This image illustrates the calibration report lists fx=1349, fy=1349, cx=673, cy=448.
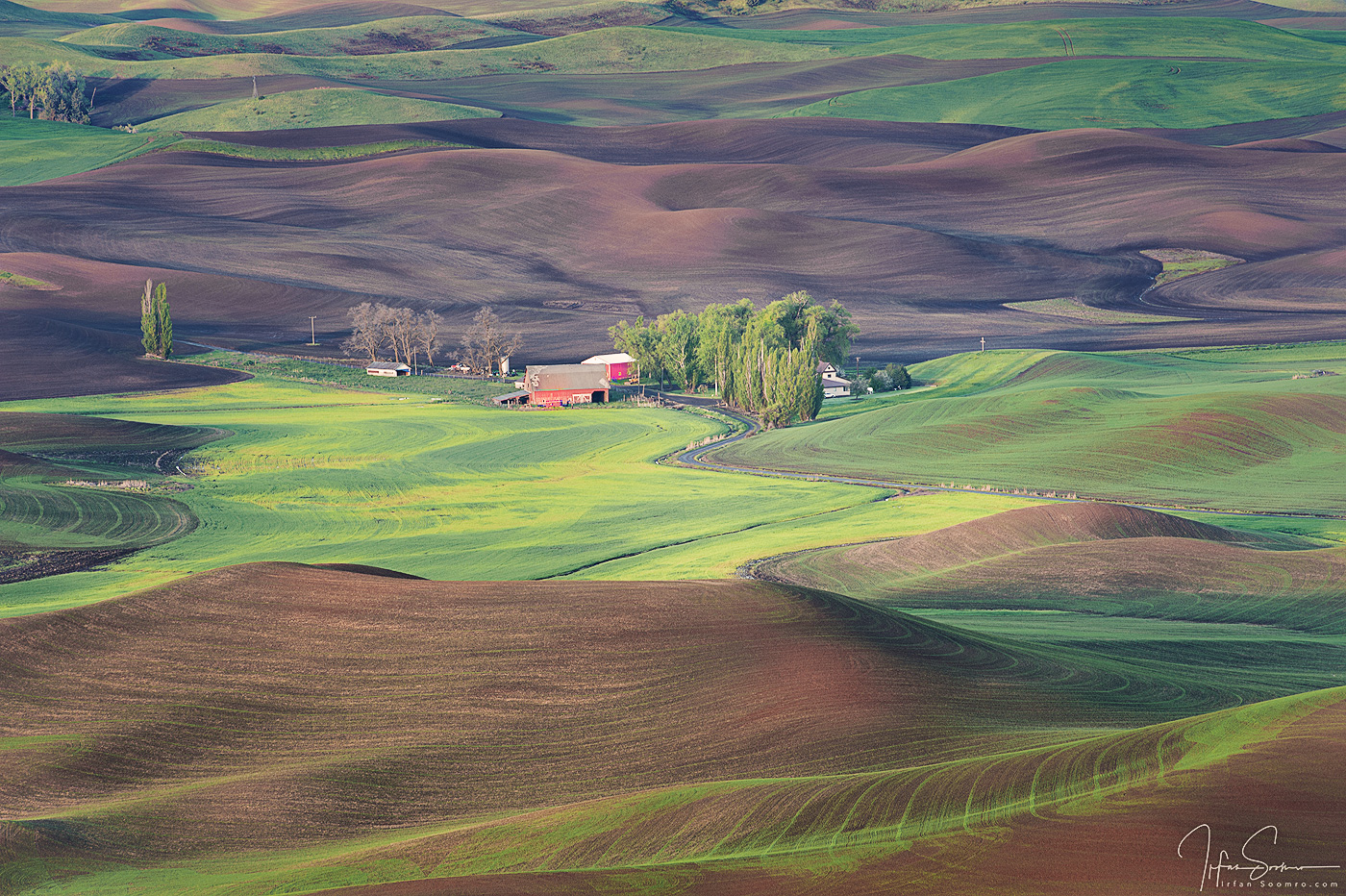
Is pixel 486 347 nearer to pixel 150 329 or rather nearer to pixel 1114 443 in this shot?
pixel 150 329

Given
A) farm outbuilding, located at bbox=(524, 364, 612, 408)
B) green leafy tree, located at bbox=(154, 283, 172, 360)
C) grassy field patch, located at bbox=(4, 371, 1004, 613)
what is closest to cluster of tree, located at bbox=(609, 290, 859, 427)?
grassy field patch, located at bbox=(4, 371, 1004, 613)

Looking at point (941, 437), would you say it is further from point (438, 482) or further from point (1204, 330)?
point (1204, 330)

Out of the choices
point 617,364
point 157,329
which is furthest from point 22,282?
point 617,364

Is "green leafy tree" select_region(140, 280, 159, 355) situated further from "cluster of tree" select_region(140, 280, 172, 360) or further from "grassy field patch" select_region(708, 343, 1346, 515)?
"grassy field patch" select_region(708, 343, 1346, 515)

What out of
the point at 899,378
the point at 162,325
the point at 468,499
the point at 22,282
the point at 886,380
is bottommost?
the point at 468,499

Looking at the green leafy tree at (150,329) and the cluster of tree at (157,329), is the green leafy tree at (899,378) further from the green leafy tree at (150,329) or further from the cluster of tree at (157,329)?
the green leafy tree at (150,329)
